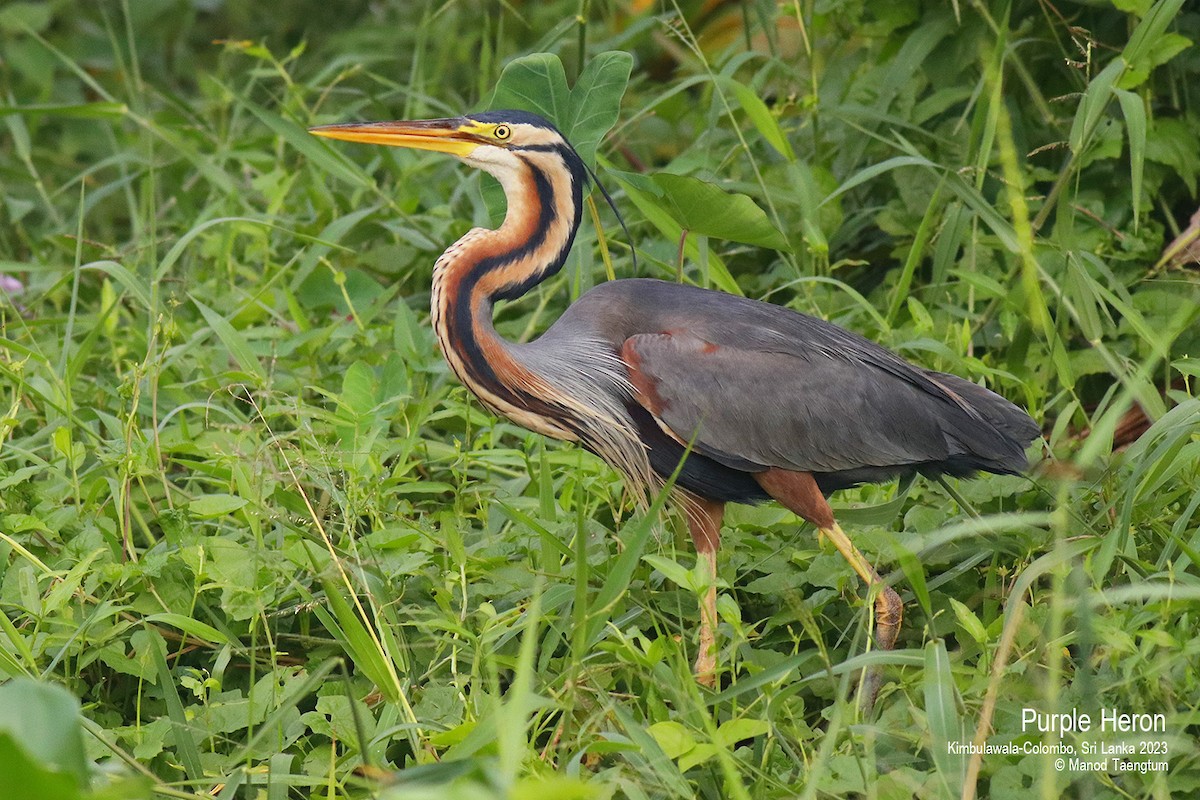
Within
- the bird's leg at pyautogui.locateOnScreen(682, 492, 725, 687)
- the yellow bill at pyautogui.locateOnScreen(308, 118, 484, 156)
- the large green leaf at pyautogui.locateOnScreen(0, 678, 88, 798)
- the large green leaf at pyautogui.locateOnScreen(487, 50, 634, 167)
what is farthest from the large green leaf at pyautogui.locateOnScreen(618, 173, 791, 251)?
the large green leaf at pyautogui.locateOnScreen(0, 678, 88, 798)

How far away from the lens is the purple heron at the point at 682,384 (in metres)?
3.15

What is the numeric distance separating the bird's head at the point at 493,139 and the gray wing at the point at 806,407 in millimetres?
494

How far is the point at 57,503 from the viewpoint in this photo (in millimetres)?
3355

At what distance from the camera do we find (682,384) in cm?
316

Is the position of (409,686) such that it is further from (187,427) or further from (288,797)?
(187,427)

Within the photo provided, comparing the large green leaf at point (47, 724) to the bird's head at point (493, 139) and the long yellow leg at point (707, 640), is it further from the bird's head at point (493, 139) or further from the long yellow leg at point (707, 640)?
the bird's head at point (493, 139)

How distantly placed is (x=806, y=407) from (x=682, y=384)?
0.31 m

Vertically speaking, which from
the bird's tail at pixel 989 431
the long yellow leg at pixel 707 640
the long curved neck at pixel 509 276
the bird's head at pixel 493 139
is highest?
Result: the bird's head at pixel 493 139

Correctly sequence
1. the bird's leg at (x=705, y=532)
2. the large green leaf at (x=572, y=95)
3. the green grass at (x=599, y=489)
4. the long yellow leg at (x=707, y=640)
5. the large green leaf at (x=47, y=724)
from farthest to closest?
the large green leaf at (x=572, y=95) → the bird's leg at (x=705, y=532) → the long yellow leg at (x=707, y=640) → the green grass at (x=599, y=489) → the large green leaf at (x=47, y=724)

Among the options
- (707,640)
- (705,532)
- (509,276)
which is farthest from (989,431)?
(509,276)

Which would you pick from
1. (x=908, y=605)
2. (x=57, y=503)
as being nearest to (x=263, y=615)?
(x=57, y=503)

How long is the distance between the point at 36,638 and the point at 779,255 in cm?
270

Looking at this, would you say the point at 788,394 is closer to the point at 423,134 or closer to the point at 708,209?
the point at 708,209

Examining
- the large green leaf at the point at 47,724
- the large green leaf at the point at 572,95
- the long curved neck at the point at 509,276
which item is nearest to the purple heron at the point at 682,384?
the long curved neck at the point at 509,276
